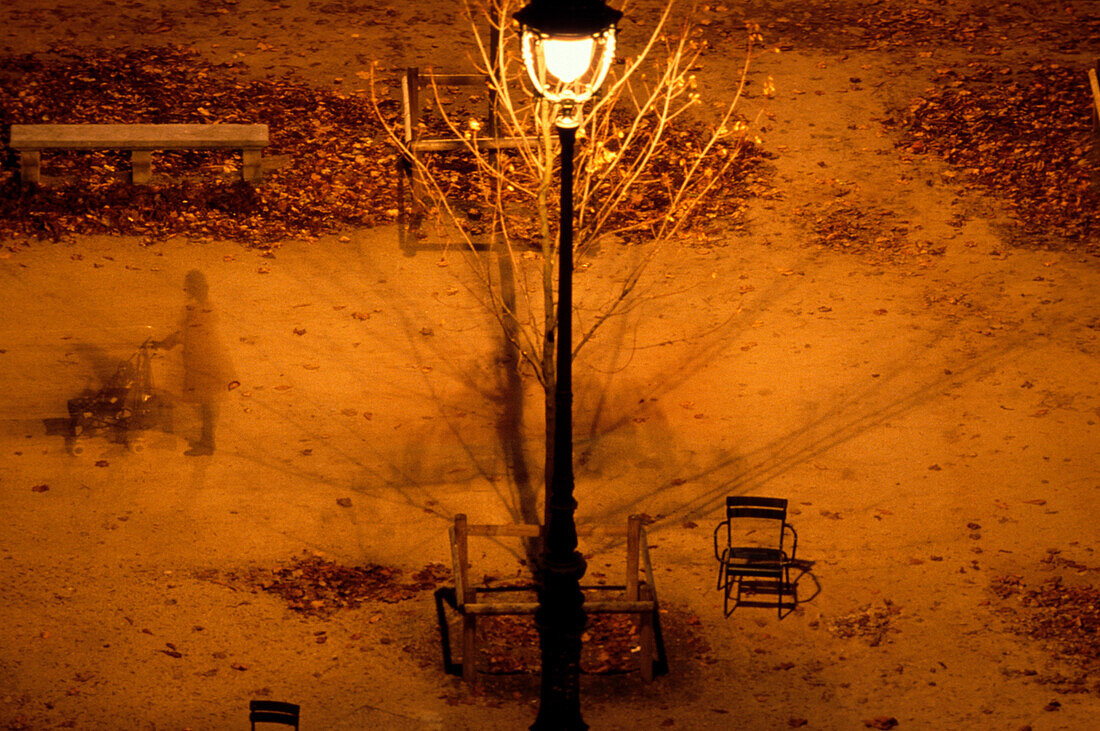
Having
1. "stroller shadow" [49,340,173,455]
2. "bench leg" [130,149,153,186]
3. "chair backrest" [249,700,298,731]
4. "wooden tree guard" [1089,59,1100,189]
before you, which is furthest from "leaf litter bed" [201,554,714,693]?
"wooden tree guard" [1089,59,1100,189]

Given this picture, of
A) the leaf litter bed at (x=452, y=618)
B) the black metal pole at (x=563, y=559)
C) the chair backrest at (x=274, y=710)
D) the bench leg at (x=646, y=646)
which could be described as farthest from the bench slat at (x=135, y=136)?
the chair backrest at (x=274, y=710)

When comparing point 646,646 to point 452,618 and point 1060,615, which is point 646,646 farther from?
point 1060,615

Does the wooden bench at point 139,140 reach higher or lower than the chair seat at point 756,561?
→ higher

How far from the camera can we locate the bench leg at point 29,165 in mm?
16781

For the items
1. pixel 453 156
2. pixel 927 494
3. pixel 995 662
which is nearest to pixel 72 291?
pixel 453 156

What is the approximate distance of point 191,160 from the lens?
18.0 metres

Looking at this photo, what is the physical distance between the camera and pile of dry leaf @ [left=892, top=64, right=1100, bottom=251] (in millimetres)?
16859

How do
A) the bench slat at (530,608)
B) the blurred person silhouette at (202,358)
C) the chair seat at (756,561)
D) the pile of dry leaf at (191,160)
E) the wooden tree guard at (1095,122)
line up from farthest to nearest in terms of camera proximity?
the wooden tree guard at (1095,122) → the pile of dry leaf at (191,160) → the blurred person silhouette at (202,358) → the chair seat at (756,561) → the bench slat at (530,608)

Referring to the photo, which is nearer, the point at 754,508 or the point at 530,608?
the point at 530,608

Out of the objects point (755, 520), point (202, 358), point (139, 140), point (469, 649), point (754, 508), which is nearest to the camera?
point (469, 649)

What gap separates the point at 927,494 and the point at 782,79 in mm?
9437

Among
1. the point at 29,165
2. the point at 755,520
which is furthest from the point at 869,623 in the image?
the point at 29,165

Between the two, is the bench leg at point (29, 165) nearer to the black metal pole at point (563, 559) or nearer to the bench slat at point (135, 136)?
the bench slat at point (135, 136)

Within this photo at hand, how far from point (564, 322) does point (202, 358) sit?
7.04m
